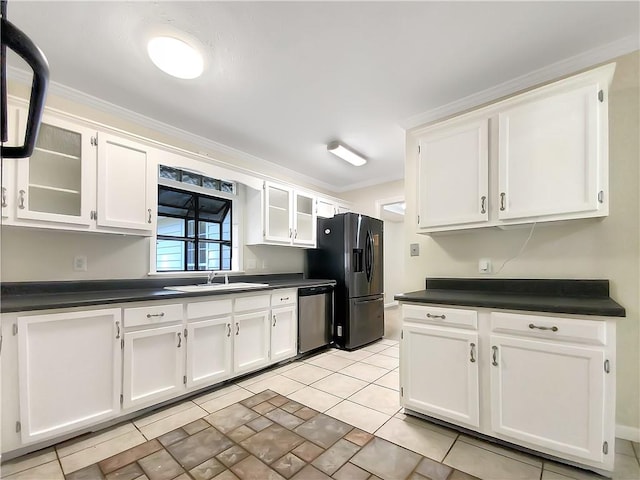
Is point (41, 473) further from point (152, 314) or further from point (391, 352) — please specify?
point (391, 352)

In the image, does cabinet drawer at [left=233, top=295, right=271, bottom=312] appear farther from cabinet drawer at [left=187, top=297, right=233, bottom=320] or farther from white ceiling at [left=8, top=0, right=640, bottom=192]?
white ceiling at [left=8, top=0, right=640, bottom=192]

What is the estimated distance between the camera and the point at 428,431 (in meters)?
1.98

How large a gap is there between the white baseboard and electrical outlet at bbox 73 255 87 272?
3921mm

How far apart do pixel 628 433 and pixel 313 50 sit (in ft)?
10.4

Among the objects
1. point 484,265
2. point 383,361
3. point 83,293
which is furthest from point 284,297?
point 484,265

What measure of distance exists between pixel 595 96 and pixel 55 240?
3.76 metres

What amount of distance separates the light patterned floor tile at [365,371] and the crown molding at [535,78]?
2460 millimetres

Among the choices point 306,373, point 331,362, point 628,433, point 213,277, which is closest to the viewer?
point 628,433

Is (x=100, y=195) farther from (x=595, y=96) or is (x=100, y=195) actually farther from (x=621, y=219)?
(x=621, y=219)

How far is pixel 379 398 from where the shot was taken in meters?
2.44

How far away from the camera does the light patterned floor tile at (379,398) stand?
2277mm

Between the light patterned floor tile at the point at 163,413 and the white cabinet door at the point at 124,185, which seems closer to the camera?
the light patterned floor tile at the point at 163,413

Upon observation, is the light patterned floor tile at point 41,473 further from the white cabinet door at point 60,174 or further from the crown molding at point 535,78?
the crown molding at point 535,78

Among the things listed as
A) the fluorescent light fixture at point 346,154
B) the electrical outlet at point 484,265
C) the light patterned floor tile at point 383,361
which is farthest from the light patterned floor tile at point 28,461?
the fluorescent light fixture at point 346,154
